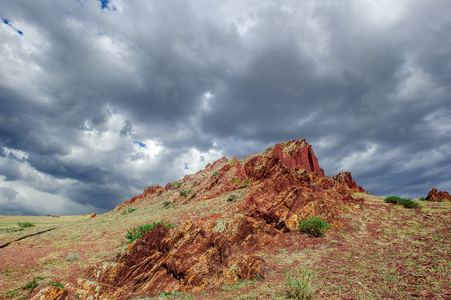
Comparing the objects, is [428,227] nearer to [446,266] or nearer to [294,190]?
[446,266]

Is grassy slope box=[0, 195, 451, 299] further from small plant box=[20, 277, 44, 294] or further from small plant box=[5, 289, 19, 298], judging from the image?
small plant box=[20, 277, 44, 294]

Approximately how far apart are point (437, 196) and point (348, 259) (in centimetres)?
3028

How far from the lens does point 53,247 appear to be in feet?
61.4

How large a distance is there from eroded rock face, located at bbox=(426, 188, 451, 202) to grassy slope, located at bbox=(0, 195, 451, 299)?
15572mm

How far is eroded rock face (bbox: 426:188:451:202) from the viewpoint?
29.1 m

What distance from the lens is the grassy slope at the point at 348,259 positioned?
25.8 ft

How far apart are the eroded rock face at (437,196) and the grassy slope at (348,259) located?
51.1 feet

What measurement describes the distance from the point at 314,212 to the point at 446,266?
9.75 m

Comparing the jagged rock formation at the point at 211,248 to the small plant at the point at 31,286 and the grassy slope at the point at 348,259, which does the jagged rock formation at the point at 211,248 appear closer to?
the grassy slope at the point at 348,259

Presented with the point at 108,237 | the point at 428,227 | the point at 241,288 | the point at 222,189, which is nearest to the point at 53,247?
the point at 108,237

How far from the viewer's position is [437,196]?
98.6 ft

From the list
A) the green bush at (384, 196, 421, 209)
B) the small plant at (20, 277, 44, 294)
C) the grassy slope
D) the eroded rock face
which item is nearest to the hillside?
the grassy slope

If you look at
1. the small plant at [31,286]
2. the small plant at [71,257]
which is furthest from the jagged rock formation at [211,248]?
the small plant at [71,257]

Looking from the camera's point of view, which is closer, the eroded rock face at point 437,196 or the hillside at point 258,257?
the hillside at point 258,257
